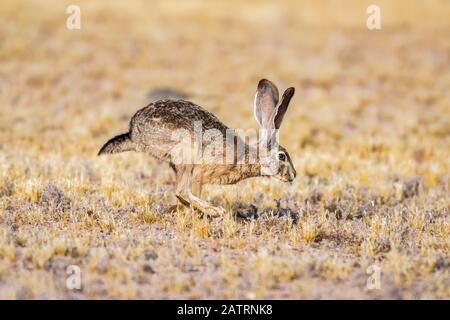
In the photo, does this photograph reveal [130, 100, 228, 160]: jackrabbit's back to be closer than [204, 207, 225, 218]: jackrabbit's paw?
Yes

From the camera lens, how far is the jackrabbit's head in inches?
290

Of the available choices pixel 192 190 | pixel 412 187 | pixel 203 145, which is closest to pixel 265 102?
pixel 203 145

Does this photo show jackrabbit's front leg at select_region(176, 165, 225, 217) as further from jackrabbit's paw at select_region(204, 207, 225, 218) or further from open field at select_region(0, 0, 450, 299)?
open field at select_region(0, 0, 450, 299)

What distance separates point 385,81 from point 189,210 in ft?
43.4

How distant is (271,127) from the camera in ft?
24.5

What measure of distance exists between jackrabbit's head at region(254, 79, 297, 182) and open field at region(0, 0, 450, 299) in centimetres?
50

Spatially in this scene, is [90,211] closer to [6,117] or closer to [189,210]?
[189,210]

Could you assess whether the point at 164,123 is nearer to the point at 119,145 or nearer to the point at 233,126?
the point at 119,145

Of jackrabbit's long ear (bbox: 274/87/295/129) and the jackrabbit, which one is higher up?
jackrabbit's long ear (bbox: 274/87/295/129)

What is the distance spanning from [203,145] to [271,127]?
30.4 inches

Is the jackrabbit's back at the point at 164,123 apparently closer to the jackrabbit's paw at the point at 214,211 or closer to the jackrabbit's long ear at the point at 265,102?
the jackrabbit's long ear at the point at 265,102

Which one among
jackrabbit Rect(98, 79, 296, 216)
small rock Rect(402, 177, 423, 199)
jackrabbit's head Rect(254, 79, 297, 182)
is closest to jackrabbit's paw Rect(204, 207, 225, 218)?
jackrabbit Rect(98, 79, 296, 216)

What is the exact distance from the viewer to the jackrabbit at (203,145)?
7402 millimetres
